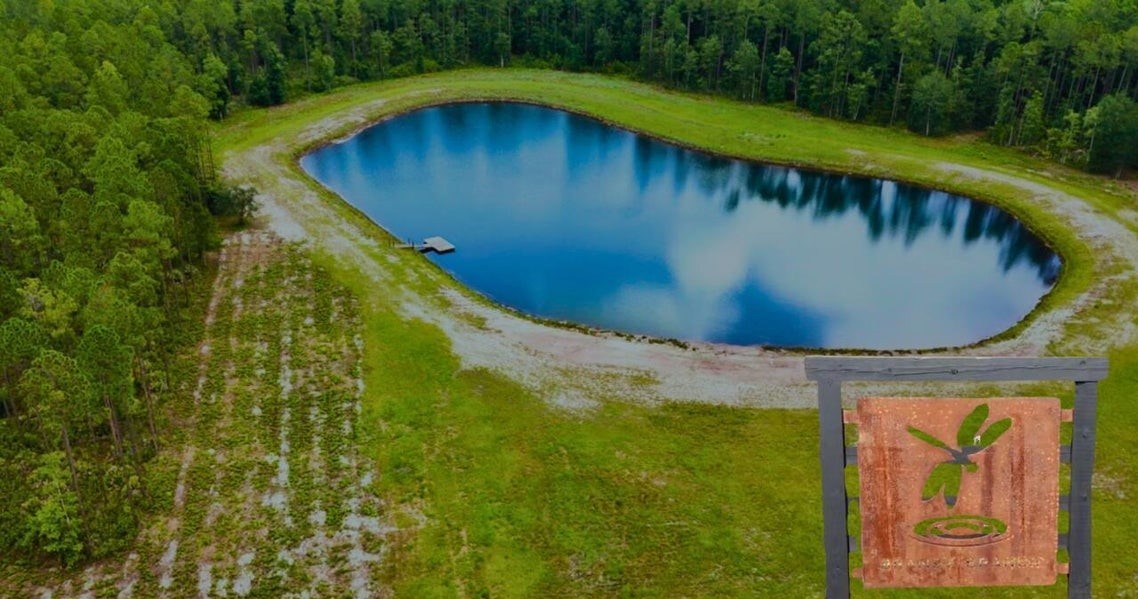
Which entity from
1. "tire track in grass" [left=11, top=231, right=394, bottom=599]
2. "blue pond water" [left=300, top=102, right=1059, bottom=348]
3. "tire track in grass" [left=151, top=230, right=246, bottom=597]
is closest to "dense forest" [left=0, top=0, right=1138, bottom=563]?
"tire track in grass" [left=151, top=230, right=246, bottom=597]

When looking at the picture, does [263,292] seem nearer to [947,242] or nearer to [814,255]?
[814,255]

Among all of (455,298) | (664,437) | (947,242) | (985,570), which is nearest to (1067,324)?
(947,242)

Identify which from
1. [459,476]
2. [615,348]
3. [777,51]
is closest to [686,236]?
[615,348]

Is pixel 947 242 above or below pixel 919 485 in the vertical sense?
below

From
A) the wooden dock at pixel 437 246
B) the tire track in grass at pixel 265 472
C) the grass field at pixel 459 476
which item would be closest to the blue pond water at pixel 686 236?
the wooden dock at pixel 437 246

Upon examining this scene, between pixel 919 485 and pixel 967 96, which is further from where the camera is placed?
pixel 967 96

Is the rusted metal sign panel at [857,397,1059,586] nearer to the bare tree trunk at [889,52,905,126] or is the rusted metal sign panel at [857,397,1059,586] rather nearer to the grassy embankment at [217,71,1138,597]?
the grassy embankment at [217,71,1138,597]

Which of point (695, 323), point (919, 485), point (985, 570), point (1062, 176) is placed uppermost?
point (919, 485)
